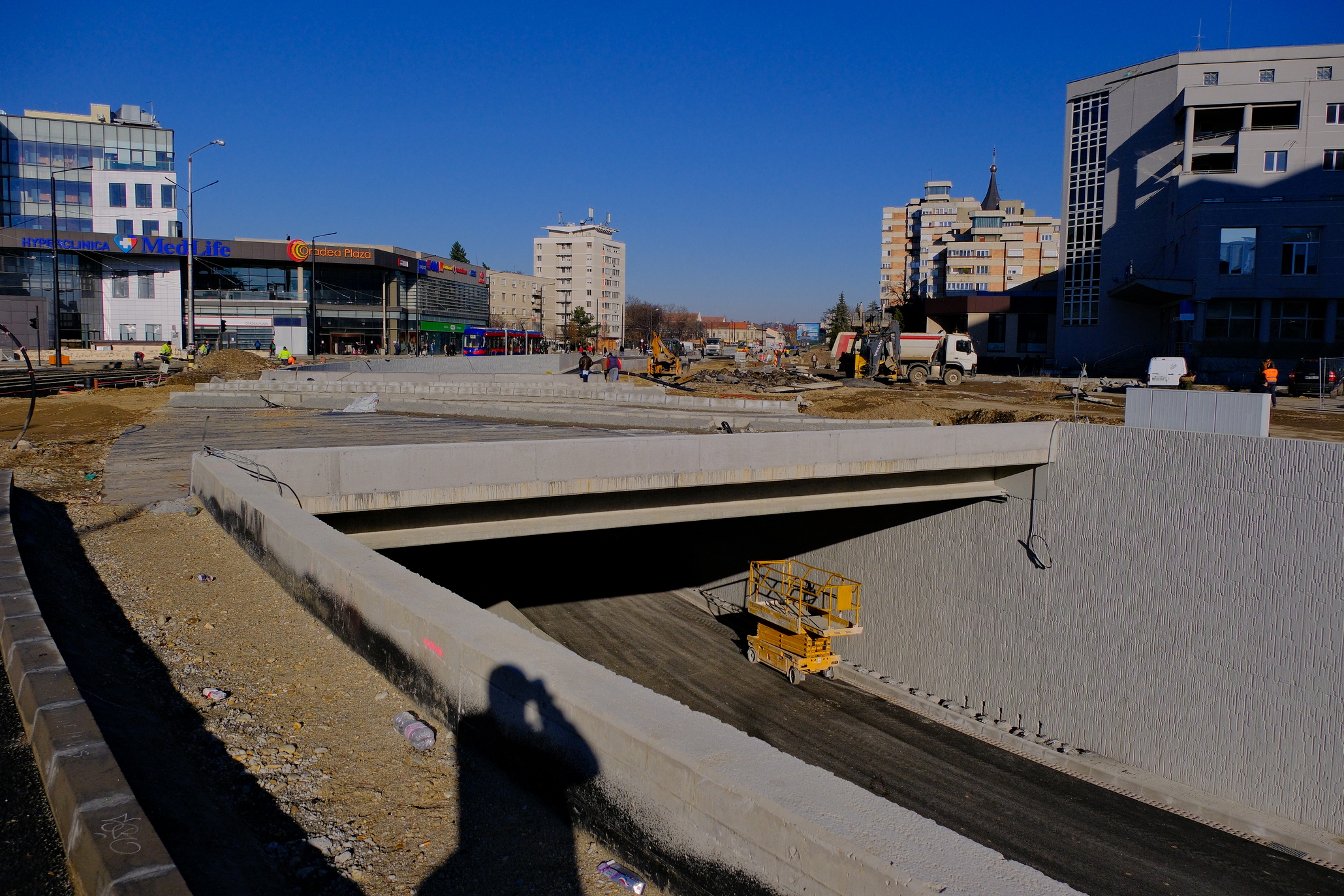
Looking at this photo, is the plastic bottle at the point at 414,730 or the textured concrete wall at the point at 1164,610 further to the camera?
the textured concrete wall at the point at 1164,610

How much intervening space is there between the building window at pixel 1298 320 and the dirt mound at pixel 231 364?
50995mm

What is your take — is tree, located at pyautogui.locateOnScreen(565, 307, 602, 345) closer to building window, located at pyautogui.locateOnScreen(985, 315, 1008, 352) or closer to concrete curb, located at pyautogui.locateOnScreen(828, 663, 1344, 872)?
building window, located at pyautogui.locateOnScreen(985, 315, 1008, 352)

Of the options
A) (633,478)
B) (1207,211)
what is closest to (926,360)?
(1207,211)

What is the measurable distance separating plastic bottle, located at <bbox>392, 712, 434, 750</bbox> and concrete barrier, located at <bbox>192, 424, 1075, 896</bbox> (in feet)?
0.45

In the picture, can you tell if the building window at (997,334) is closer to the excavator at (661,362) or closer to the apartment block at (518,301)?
the excavator at (661,362)

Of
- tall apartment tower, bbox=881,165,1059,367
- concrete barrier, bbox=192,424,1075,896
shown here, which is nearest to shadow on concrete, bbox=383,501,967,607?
concrete barrier, bbox=192,424,1075,896

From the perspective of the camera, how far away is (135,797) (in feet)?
11.0

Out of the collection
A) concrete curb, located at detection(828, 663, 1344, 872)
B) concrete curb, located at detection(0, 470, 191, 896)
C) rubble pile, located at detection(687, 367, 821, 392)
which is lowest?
concrete curb, located at detection(828, 663, 1344, 872)

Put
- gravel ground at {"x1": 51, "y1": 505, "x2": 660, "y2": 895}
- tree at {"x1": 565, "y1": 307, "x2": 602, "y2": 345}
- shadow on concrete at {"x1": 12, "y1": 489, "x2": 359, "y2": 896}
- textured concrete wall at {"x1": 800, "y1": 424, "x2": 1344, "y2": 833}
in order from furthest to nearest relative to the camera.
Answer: tree at {"x1": 565, "y1": 307, "x2": 602, "y2": 345} → textured concrete wall at {"x1": 800, "y1": 424, "x2": 1344, "y2": 833} → gravel ground at {"x1": 51, "y1": 505, "x2": 660, "y2": 895} → shadow on concrete at {"x1": 12, "y1": 489, "x2": 359, "y2": 896}

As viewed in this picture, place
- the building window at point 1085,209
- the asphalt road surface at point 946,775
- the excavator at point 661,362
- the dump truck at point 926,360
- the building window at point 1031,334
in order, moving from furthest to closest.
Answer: the building window at point 1031,334 < the building window at point 1085,209 < the excavator at point 661,362 < the dump truck at point 926,360 < the asphalt road surface at point 946,775

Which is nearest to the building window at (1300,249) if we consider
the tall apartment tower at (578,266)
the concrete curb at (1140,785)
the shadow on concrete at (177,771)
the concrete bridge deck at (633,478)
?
the concrete bridge deck at (633,478)

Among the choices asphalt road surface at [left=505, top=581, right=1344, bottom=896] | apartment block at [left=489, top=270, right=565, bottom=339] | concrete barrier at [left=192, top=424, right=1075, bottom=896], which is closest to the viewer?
concrete barrier at [left=192, top=424, right=1075, bottom=896]

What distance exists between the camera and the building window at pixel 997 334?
7750 centimetres

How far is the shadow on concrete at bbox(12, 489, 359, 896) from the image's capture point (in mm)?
3285
